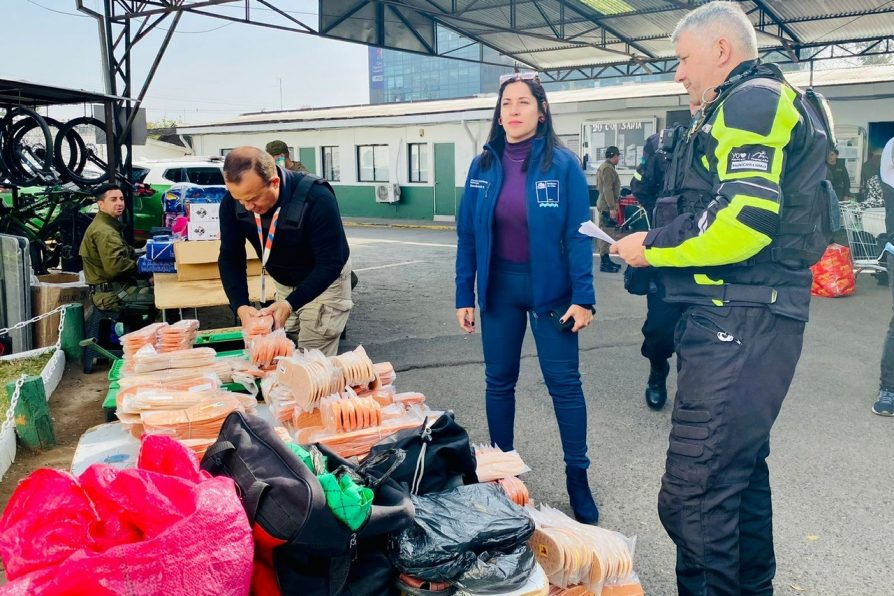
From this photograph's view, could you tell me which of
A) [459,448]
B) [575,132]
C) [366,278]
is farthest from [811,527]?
[575,132]

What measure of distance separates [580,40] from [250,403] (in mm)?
13589

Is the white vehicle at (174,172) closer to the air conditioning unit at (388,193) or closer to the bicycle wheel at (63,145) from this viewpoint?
the bicycle wheel at (63,145)

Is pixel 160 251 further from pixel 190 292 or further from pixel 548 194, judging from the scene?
pixel 548 194

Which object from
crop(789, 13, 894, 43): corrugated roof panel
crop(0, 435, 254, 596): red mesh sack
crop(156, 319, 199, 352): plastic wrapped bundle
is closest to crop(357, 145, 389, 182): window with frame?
crop(789, 13, 894, 43): corrugated roof panel

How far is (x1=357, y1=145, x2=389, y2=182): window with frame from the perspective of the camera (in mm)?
24906

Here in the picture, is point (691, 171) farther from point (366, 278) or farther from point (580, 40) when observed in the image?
point (580, 40)

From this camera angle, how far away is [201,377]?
3.51 metres

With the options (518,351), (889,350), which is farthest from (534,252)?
(889,350)

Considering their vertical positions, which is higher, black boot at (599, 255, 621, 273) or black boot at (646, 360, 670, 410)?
black boot at (599, 255, 621, 273)

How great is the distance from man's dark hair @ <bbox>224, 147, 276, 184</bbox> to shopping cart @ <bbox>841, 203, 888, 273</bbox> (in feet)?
31.4

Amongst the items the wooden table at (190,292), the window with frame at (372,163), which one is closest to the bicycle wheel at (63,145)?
the wooden table at (190,292)

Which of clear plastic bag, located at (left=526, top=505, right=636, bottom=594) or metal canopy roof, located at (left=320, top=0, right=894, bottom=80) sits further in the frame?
metal canopy roof, located at (left=320, top=0, right=894, bottom=80)

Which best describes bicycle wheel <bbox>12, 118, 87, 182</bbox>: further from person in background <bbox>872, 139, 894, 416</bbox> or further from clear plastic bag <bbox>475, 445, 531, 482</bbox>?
person in background <bbox>872, 139, 894, 416</bbox>

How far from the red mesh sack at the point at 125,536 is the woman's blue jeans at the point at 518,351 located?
6.31ft
